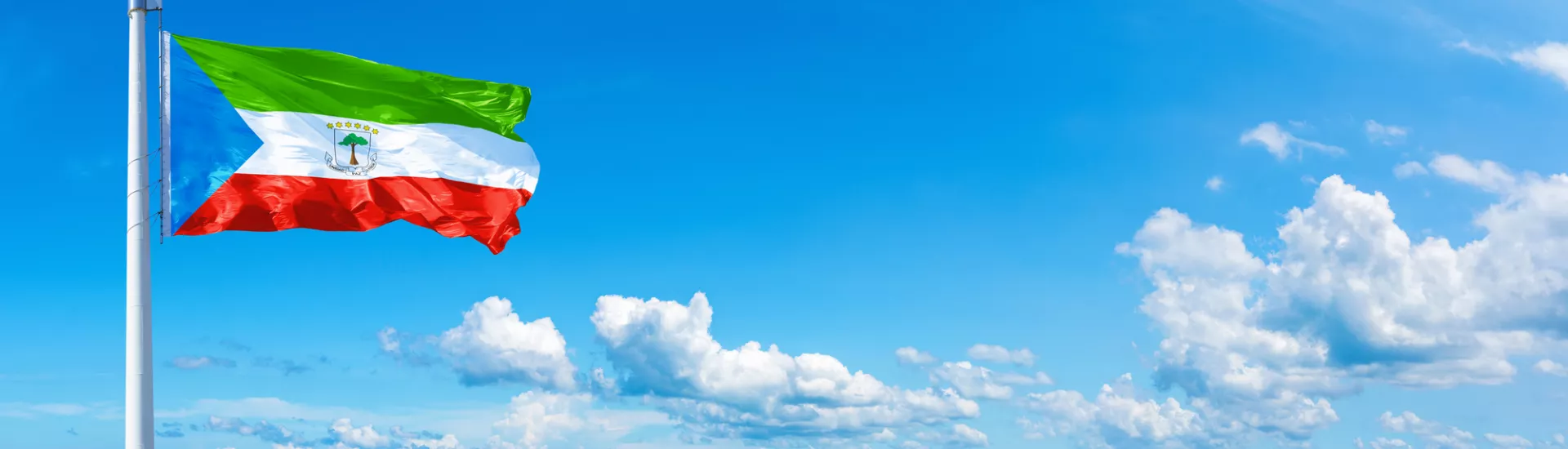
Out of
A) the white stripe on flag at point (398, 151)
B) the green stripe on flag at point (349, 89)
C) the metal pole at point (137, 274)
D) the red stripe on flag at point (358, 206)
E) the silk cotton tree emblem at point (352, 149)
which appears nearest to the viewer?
the metal pole at point (137, 274)

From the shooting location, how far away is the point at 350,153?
3375 centimetres

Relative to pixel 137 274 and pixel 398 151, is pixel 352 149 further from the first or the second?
pixel 137 274

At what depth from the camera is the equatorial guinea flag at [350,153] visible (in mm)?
31219

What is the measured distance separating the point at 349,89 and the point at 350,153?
5.95ft

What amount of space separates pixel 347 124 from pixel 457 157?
3121 millimetres

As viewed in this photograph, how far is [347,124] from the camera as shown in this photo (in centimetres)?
3406

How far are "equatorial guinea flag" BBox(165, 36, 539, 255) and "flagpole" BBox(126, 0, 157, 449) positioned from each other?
893mm

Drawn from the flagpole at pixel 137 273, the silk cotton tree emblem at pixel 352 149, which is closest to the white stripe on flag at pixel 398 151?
the silk cotton tree emblem at pixel 352 149

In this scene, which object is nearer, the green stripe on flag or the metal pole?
the metal pole

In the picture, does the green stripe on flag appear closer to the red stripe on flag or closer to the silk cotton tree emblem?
the silk cotton tree emblem

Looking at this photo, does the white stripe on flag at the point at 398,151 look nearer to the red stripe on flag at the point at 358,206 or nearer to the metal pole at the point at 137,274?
the red stripe on flag at the point at 358,206

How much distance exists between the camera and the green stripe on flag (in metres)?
31.9

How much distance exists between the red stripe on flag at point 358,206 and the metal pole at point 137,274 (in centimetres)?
140

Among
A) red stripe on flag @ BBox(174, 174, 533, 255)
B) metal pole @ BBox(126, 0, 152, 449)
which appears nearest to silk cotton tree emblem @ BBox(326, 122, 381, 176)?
red stripe on flag @ BBox(174, 174, 533, 255)
